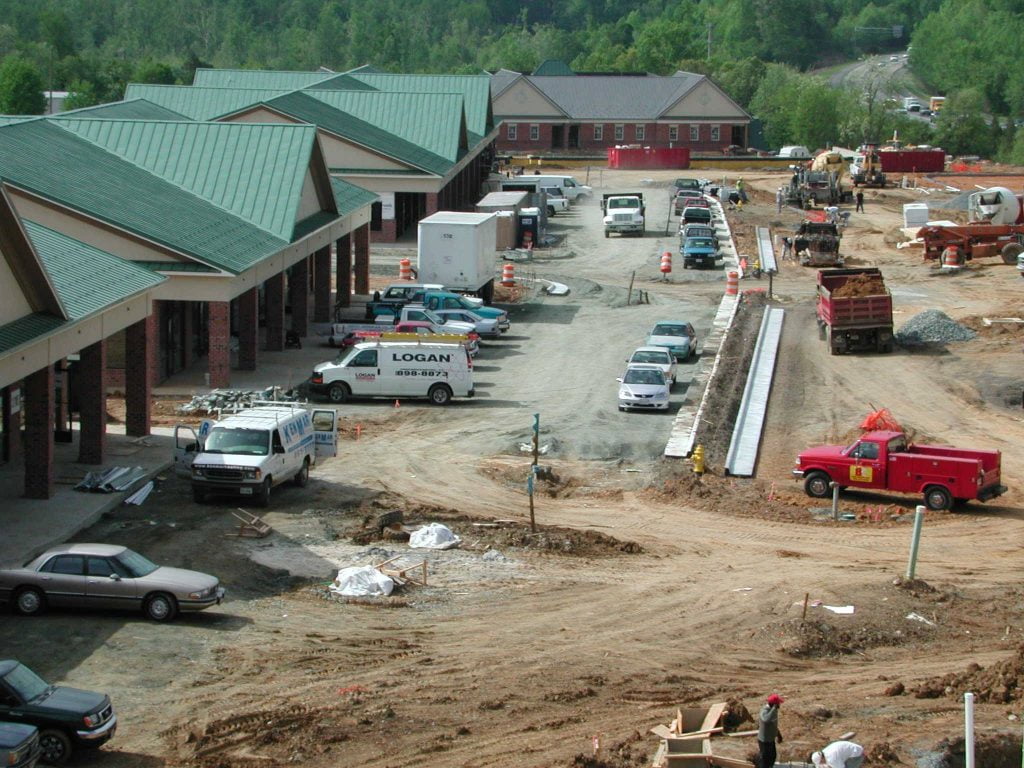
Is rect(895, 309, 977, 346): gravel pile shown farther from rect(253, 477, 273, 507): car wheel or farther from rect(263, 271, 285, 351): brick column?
rect(253, 477, 273, 507): car wheel

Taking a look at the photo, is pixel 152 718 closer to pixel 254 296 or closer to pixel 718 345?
pixel 254 296

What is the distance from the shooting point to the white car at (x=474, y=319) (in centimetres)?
5262

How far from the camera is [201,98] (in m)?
73.1

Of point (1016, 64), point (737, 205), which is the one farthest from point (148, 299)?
point (1016, 64)

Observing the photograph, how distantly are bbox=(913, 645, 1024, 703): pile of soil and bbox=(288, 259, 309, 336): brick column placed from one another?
33043 mm

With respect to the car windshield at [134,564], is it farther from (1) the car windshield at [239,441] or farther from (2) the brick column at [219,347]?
(2) the brick column at [219,347]

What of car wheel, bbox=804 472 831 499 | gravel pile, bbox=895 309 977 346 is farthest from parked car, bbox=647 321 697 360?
car wheel, bbox=804 472 831 499

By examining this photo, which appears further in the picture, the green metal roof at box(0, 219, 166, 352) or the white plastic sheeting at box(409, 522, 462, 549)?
the white plastic sheeting at box(409, 522, 462, 549)

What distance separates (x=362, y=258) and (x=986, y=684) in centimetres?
4206

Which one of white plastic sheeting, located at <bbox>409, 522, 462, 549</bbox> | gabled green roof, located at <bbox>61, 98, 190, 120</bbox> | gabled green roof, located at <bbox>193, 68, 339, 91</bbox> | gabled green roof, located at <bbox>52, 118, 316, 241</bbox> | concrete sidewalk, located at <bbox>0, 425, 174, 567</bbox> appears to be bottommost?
white plastic sheeting, located at <bbox>409, 522, 462, 549</bbox>

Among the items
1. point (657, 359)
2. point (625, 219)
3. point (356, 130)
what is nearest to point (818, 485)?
point (657, 359)

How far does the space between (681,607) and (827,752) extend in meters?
7.96

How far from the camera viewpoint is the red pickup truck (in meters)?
33.4

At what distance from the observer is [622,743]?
65.1ft
